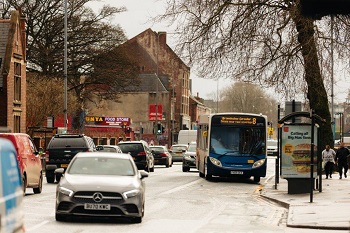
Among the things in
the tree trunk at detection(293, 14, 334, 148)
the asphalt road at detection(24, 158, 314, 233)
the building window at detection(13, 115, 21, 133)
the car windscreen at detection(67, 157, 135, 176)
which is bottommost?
the asphalt road at detection(24, 158, 314, 233)

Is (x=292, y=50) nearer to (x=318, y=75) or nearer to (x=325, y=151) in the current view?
(x=318, y=75)

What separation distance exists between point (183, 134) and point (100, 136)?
806 centimetres

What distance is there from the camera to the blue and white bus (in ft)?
133

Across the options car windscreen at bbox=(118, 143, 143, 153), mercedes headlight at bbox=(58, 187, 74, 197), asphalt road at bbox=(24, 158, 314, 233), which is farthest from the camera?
car windscreen at bbox=(118, 143, 143, 153)

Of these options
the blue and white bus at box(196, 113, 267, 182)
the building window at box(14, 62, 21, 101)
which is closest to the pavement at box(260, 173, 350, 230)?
the blue and white bus at box(196, 113, 267, 182)

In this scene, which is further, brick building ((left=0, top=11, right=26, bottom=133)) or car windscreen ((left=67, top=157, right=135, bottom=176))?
brick building ((left=0, top=11, right=26, bottom=133))

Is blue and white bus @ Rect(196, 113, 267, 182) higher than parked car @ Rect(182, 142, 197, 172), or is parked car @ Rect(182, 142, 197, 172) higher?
blue and white bus @ Rect(196, 113, 267, 182)

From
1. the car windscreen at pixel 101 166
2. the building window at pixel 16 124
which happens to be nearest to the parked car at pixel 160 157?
the building window at pixel 16 124

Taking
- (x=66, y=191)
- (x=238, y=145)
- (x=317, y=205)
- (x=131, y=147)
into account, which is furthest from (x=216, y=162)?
(x=66, y=191)

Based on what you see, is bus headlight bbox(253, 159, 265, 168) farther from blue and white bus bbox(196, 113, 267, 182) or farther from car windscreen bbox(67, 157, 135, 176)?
car windscreen bbox(67, 157, 135, 176)

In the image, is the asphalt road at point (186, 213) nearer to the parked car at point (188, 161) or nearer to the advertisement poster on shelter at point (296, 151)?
the advertisement poster on shelter at point (296, 151)

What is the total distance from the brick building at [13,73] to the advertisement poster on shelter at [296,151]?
2873 centimetres

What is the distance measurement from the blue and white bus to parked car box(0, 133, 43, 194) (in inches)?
457

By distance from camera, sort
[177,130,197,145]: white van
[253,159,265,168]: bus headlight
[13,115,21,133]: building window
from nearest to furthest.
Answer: [253,159,265,168]: bus headlight
[13,115,21,133]: building window
[177,130,197,145]: white van
